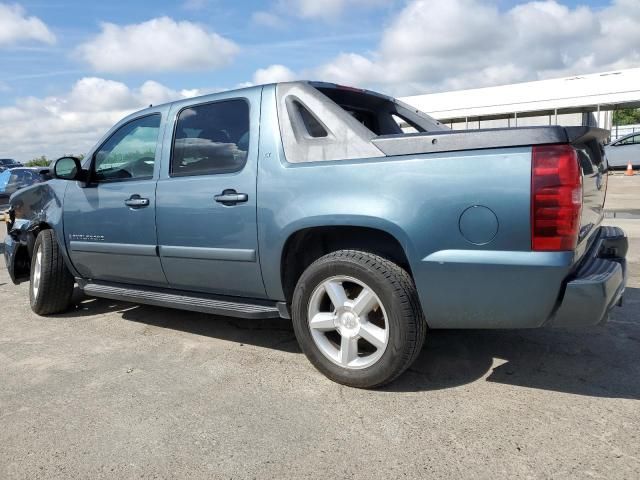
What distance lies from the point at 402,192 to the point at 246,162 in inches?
44.2

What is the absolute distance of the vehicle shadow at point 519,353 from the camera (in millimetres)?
3156

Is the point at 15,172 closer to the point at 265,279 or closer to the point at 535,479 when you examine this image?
the point at 265,279

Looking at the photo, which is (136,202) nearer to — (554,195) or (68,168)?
(68,168)

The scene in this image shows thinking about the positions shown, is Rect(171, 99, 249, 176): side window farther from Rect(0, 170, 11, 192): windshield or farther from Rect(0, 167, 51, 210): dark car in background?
Rect(0, 170, 11, 192): windshield

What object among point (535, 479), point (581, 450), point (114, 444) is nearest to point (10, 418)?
point (114, 444)

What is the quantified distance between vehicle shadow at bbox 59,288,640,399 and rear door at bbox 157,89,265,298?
2.18 feet

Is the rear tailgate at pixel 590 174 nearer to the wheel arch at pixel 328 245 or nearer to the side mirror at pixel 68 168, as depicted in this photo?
the wheel arch at pixel 328 245

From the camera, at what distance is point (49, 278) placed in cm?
485

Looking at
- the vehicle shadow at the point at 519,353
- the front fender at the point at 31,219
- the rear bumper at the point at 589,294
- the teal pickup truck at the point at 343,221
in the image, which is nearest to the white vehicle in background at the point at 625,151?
the vehicle shadow at the point at 519,353

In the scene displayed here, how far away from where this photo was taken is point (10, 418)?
2969mm

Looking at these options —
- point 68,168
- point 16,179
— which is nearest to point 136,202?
point 68,168

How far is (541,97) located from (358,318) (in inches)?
1282

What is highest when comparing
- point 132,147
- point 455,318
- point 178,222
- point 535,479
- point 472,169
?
point 132,147

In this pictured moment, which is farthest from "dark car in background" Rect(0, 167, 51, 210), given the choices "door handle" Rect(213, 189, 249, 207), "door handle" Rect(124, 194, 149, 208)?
"door handle" Rect(213, 189, 249, 207)
